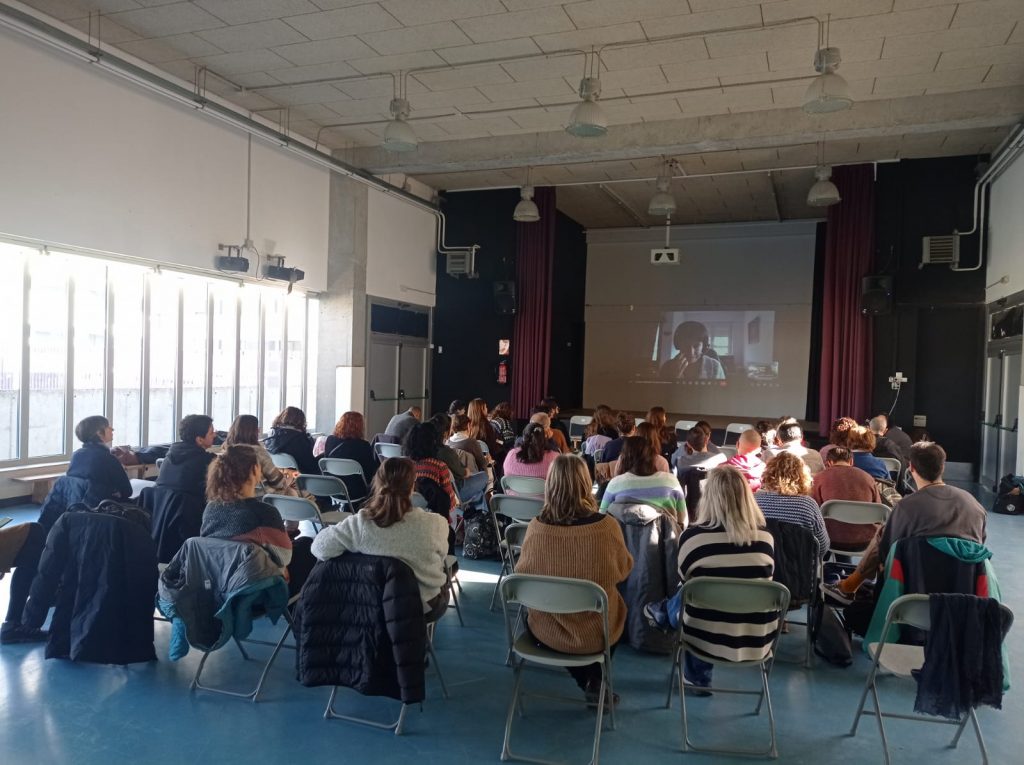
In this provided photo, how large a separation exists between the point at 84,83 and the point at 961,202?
431 inches

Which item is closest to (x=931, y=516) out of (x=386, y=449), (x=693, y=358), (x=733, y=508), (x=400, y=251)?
(x=733, y=508)

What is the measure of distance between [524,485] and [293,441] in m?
2.00

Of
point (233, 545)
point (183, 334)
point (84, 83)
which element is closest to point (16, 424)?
point (183, 334)

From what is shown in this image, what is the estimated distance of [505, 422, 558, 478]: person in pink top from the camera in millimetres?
5367

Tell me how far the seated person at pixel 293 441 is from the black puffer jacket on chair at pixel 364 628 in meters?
3.03

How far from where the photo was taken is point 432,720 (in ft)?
10.2

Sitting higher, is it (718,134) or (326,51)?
(326,51)

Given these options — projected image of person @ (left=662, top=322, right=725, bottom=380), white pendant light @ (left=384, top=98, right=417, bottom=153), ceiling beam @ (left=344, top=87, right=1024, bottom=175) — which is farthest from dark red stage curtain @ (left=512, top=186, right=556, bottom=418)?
white pendant light @ (left=384, top=98, right=417, bottom=153)

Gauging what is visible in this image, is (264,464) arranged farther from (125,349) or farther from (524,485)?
(125,349)

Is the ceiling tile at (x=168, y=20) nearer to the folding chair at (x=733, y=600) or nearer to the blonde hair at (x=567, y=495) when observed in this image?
the blonde hair at (x=567, y=495)

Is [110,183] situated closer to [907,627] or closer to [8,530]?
[8,530]

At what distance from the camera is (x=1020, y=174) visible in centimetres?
834

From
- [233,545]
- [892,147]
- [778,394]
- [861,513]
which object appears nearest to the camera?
[233,545]

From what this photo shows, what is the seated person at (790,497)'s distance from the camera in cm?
370
